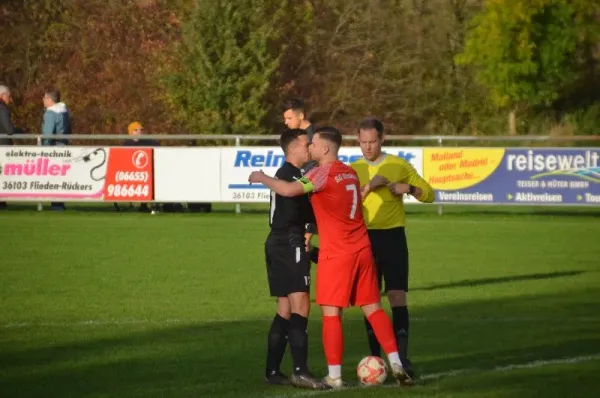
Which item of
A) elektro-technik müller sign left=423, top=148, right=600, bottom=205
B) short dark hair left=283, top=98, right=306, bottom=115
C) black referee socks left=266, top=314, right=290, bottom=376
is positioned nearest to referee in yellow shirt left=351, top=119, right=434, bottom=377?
black referee socks left=266, top=314, right=290, bottom=376

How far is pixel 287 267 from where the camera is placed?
9.63 meters

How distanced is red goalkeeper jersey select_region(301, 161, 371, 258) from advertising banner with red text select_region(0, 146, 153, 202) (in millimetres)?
17584

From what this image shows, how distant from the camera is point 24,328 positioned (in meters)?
12.2

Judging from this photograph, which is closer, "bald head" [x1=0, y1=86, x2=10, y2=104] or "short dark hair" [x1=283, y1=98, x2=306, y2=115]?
"short dark hair" [x1=283, y1=98, x2=306, y2=115]

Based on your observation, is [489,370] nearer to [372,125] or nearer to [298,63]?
[372,125]

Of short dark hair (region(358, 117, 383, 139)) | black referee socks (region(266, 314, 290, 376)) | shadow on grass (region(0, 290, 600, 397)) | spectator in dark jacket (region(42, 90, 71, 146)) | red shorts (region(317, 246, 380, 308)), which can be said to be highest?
spectator in dark jacket (region(42, 90, 71, 146))

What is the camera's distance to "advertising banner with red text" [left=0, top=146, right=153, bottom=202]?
1051 inches

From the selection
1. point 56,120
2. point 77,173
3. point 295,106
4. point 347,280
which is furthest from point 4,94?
point 347,280

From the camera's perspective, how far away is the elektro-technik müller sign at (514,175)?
25500mm

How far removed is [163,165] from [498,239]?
728 cm

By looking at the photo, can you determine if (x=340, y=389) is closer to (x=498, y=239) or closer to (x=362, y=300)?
(x=362, y=300)

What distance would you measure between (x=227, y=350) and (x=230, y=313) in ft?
7.78

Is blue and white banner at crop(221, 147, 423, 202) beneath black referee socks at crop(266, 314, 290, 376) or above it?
above

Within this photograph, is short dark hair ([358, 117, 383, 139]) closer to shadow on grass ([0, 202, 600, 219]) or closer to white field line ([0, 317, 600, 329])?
white field line ([0, 317, 600, 329])
